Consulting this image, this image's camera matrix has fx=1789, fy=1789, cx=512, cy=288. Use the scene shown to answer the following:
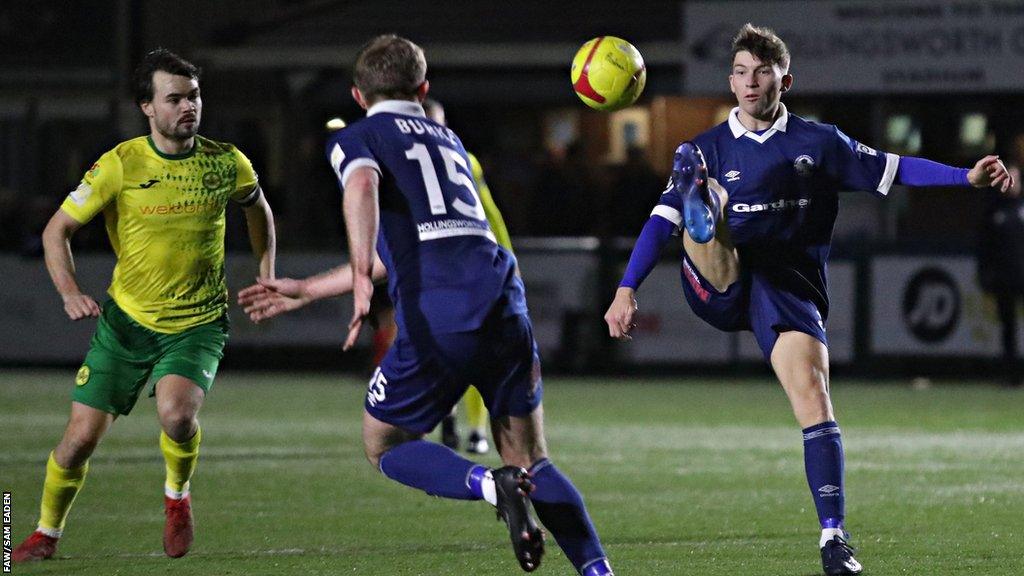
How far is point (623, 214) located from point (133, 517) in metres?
12.6

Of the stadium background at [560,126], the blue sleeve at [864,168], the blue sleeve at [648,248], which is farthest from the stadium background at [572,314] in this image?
the blue sleeve at [864,168]

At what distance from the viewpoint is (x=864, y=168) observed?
24.0 ft

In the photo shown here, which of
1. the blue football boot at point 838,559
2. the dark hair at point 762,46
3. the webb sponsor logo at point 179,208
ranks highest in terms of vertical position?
the dark hair at point 762,46

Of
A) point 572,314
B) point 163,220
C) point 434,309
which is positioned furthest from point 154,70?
point 572,314

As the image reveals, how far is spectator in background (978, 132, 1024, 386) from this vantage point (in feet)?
58.2

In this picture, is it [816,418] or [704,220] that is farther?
[816,418]

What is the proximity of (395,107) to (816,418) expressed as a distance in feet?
7.39

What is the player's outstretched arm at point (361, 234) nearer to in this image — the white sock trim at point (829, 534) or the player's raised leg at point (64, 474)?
the player's raised leg at point (64, 474)

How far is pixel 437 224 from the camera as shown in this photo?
595cm

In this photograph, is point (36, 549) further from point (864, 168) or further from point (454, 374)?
point (864, 168)

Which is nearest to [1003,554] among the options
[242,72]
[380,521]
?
[380,521]

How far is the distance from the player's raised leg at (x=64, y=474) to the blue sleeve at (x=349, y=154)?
6.89 feet

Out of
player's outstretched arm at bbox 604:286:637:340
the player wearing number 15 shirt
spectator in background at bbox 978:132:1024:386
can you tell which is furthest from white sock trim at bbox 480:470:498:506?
spectator in background at bbox 978:132:1024:386

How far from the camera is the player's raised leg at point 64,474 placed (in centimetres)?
747
